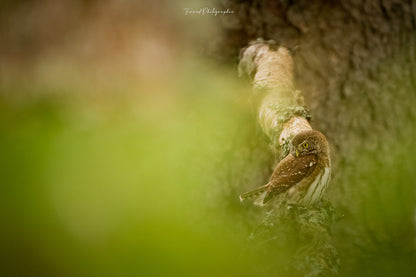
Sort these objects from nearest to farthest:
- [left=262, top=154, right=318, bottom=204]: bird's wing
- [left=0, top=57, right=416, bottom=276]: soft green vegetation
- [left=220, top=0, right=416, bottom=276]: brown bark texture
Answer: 1. [left=0, top=57, right=416, bottom=276]: soft green vegetation
2. [left=262, top=154, right=318, bottom=204]: bird's wing
3. [left=220, top=0, right=416, bottom=276]: brown bark texture

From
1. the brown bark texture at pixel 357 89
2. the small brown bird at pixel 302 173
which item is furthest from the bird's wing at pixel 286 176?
the brown bark texture at pixel 357 89

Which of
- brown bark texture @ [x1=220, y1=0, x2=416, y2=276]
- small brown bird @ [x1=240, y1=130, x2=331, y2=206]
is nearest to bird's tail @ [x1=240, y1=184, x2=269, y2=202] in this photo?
small brown bird @ [x1=240, y1=130, x2=331, y2=206]

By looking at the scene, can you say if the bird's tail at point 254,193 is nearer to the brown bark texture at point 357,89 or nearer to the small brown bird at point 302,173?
the small brown bird at point 302,173

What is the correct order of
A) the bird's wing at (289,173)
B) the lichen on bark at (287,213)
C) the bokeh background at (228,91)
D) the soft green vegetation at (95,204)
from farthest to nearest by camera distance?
the bokeh background at (228,91)
the bird's wing at (289,173)
the lichen on bark at (287,213)
the soft green vegetation at (95,204)

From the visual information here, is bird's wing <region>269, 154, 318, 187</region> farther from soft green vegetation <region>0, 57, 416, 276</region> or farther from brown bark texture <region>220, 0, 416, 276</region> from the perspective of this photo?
brown bark texture <region>220, 0, 416, 276</region>

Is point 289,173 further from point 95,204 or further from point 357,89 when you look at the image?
point 357,89

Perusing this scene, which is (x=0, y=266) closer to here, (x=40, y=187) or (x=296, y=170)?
(x=40, y=187)

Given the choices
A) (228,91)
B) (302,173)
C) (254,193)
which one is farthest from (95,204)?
(228,91)

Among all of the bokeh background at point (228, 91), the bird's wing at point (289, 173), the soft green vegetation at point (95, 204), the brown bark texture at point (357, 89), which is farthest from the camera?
the brown bark texture at point (357, 89)
